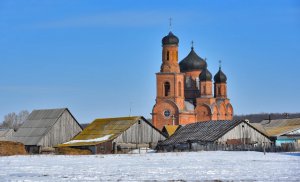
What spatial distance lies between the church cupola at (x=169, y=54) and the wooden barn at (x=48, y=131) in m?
25.7

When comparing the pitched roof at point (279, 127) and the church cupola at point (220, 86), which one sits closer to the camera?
the pitched roof at point (279, 127)

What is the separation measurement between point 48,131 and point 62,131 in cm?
164

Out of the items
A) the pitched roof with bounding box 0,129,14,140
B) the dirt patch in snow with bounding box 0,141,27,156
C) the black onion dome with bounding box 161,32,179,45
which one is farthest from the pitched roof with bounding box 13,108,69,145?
the black onion dome with bounding box 161,32,179,45

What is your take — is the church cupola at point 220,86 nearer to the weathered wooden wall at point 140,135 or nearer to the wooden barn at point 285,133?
the wooden barn at point 285,133

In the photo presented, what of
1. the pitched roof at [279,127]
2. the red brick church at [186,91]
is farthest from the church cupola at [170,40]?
the pitched roof at [279,127]

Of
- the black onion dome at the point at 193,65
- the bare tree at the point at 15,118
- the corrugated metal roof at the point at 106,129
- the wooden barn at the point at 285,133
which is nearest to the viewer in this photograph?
the corrugated metal roof at the point at 106,129

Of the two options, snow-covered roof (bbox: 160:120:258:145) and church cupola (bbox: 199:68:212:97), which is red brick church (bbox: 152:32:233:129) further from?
snow-covered roof (bbox: 160:120:258:145)

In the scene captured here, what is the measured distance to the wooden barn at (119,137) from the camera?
62.2 metres

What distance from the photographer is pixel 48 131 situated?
66812 mm

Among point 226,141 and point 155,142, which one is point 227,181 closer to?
point 226,141

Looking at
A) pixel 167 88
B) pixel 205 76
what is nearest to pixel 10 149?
pixel 167 88

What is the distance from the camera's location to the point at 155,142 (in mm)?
65938

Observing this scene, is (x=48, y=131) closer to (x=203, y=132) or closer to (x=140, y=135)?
(x=140, y=135)

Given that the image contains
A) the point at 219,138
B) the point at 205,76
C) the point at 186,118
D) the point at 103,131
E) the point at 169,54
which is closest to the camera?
the point at 219,138
